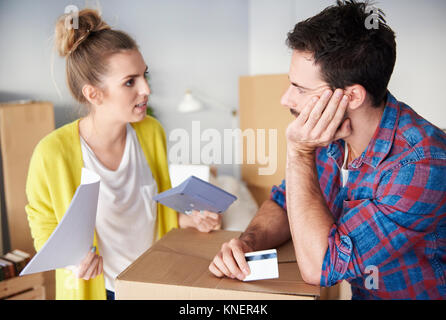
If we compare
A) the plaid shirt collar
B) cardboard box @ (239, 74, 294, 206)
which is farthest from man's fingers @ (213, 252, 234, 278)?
cardboard box @ (239, 74, 294, 206)

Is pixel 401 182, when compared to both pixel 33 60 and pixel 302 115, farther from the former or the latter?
pixel 33 60

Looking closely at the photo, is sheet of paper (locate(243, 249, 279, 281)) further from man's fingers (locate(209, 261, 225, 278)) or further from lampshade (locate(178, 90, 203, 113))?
lampshade (locate(178, 90, 203, 113))

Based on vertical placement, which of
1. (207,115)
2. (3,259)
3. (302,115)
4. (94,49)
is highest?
(94,49)

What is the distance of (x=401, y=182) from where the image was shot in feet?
2.57

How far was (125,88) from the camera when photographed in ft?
3.78

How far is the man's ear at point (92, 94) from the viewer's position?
117 cm

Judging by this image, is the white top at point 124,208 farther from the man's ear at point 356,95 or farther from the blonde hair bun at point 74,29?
the man's ear at point 356,95

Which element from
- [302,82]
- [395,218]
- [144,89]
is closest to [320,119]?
[302,82]

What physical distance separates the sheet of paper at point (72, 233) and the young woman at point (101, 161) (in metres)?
0.10

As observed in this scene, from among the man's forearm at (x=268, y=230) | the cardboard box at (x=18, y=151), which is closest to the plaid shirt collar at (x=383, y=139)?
the man's forearm at (x=268, y=230)

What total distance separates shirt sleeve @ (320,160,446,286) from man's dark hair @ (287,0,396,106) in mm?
225
